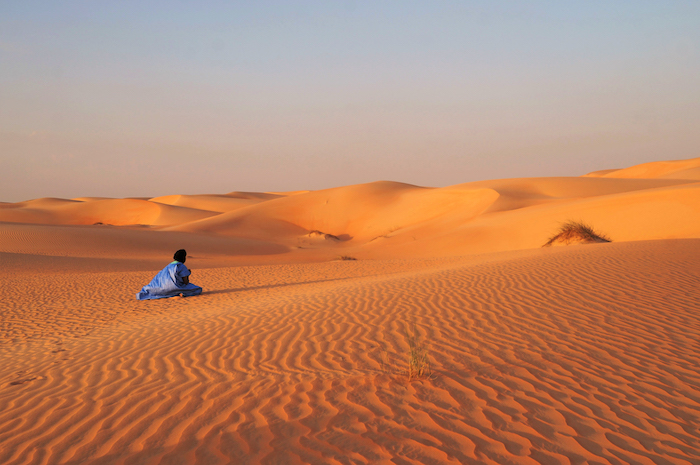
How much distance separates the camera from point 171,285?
39.6 ft

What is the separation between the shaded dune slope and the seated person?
2.84 m

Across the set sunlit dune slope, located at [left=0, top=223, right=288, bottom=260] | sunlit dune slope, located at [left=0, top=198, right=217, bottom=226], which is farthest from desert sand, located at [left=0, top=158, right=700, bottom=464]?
sunlit dune slope, located at [left=0, top=198, right=217, bottom=226]

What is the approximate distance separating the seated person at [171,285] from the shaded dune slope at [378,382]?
2838 mm

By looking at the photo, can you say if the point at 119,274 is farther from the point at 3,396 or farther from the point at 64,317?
the point at 3,396

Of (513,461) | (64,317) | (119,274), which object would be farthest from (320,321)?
(119,274)

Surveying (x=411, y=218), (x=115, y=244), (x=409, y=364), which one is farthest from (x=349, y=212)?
(x=409, y=364)

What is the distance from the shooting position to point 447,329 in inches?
256

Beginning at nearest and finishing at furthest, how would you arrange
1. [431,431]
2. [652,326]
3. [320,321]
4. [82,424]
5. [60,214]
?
[431,431]
[82,424]
[652,326]
[320,321]
[60,214]

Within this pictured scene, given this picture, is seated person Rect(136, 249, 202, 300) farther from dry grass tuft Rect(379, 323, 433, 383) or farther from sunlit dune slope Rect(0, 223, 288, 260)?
sunlit dune slope Rect(0, 223, 288, 260)

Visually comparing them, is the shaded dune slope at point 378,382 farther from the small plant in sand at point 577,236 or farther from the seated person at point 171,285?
the small plant in sand at point 577,236

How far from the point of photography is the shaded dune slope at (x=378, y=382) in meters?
3.34

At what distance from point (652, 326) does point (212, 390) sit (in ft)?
18.7

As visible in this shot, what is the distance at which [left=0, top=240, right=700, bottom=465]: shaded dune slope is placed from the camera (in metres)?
3.34

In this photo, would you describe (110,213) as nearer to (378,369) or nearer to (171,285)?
(171,285)
